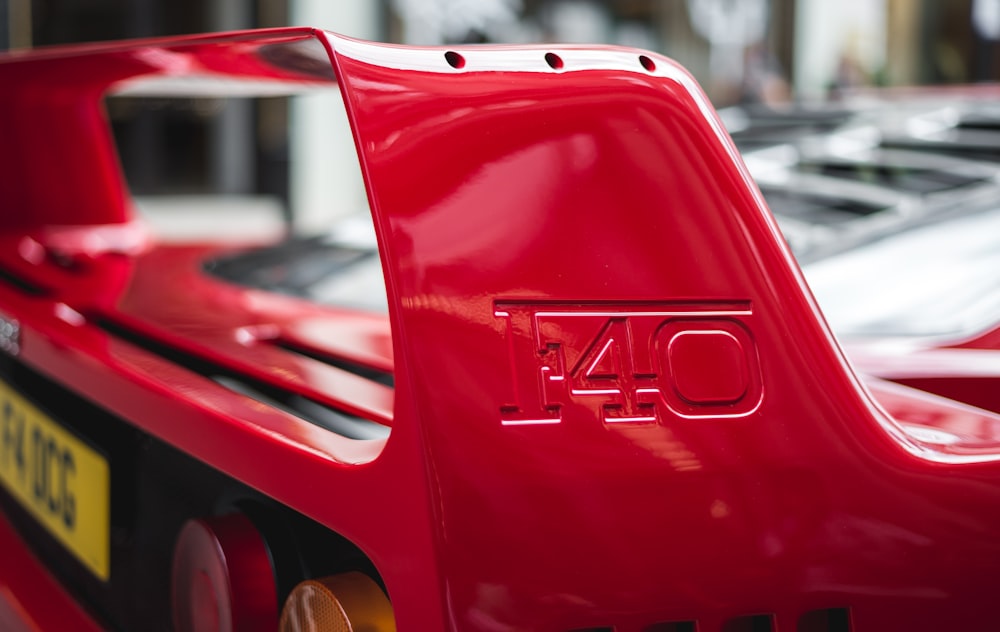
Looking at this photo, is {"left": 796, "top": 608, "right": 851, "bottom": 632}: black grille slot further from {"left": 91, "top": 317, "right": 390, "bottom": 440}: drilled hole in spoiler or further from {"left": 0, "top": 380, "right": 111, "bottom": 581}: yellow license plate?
{"left": 0, "top": 380, "right": 111, "bottom": 581}: yellow license plate

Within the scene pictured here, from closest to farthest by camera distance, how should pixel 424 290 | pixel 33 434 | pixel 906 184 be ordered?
1. pixel 424 290
2. pixel 33 434
3. pixel 906 184

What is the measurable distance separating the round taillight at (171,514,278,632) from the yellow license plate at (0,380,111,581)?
273 millimetres

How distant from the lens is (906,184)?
1832mm

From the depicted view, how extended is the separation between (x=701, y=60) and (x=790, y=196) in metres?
11.1

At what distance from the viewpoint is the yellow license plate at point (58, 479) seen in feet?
4.11

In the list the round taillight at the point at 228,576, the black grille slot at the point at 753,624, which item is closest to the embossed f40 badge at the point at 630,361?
the black grille slot at the point at 753,624

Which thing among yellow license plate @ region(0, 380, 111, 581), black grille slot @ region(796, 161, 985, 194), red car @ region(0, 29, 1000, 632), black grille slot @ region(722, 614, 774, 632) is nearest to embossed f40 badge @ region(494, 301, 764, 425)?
red car @ region(0, 29, 1000, 632)

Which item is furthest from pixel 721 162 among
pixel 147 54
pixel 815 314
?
pixel 147 54

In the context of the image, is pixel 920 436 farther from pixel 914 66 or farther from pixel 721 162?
pixel 914 66

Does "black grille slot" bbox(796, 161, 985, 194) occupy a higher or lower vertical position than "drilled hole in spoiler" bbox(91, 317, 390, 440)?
higher

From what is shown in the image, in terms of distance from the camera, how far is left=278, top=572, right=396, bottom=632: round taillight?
0.86 meters

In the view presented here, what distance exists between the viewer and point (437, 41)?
34.3 ft

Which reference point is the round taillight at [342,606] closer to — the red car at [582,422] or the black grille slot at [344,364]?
the red car at [582,422]

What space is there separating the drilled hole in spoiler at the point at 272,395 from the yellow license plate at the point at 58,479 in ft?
0.50
